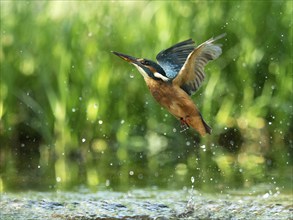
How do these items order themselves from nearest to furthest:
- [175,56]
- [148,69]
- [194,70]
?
[148,69]
[194,70]
[175,56]

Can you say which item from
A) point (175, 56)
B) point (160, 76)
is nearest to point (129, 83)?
point (175, 56)

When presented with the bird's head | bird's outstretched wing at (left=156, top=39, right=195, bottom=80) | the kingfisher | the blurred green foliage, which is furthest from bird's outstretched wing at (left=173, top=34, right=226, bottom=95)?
the blurred green foliage

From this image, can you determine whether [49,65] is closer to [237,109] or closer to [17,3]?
[17,3]

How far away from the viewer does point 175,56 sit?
180 inches

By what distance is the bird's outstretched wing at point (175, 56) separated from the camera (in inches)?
178

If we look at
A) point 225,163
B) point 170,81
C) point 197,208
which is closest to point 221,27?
point 225,163

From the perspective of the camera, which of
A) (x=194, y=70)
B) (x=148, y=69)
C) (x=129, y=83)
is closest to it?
(x=148, y=69)

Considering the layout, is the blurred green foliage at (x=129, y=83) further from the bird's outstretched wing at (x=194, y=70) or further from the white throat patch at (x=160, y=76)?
the white throat patch at (x=160, y=76)

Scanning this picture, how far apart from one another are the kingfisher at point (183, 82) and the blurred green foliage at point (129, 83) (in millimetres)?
3206

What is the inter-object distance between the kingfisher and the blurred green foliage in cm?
321

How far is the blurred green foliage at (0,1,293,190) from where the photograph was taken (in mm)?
7746

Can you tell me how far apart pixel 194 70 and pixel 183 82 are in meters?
0.07

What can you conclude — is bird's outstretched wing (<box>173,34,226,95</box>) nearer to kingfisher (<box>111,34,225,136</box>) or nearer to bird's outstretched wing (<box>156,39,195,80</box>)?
kingfisher (<box>111,34,225,136</box>)

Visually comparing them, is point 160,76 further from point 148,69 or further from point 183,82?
point 183,82
